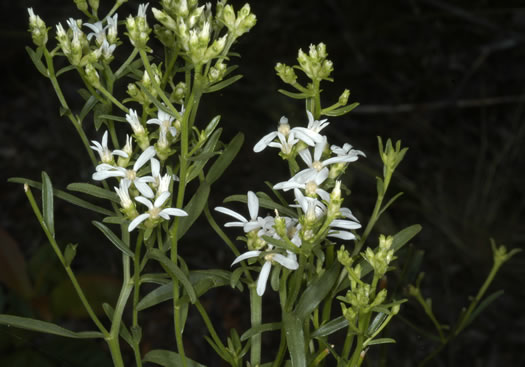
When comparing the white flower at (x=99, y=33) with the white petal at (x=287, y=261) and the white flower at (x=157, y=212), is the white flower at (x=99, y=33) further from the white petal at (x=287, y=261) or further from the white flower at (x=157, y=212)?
the white petal at (x=287, y=261)

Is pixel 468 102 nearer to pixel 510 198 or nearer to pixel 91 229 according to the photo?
pixel 510 198

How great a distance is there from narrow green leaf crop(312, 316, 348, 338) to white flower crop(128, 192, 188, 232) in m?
0.23

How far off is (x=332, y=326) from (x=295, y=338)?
69 millimetres

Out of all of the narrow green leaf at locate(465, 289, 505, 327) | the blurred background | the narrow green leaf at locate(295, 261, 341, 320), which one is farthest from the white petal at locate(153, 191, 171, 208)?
the blurred background

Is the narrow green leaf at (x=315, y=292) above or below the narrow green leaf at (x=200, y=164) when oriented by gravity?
below

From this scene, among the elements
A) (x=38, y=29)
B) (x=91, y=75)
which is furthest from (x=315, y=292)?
(x=38, y=29)

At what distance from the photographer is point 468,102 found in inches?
105

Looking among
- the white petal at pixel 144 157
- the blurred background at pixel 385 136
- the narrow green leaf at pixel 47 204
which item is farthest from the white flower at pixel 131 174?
the blurred background at pixel 385 136

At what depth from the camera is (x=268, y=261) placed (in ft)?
2.57

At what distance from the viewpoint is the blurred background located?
7.85 ft

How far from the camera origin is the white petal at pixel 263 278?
2.50ft

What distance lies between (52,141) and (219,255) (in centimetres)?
120

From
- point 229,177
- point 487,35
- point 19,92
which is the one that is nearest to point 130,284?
point 229,177

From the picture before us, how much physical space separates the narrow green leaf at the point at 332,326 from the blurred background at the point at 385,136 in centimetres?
115
